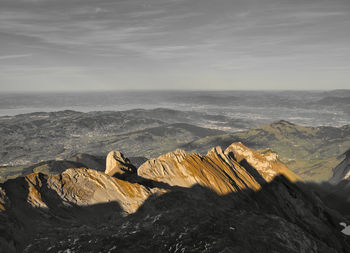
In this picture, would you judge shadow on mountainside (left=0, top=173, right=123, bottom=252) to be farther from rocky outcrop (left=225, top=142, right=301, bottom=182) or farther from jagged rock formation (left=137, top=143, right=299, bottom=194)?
rocky outcrop (left=225, top=142, right=301, bottom=182)

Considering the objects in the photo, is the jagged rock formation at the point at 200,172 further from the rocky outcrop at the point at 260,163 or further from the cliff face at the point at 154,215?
the rocky outcrop at the point at 260,163

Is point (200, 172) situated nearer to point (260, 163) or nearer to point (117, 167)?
point (117, 167)

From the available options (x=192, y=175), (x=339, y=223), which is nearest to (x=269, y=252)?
(x=192, y=175)

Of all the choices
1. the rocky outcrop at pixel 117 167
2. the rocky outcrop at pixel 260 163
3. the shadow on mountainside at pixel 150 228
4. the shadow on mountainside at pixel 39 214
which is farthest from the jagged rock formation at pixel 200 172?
the shadow on mountainside at pixel 39 214

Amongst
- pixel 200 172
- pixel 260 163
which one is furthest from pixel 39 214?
pixel 260 163

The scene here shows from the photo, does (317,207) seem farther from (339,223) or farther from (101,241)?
(101,241)

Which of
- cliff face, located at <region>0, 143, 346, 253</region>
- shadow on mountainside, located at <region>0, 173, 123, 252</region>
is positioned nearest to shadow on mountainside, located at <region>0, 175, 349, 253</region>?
shadow on mountainside, located at <region>0, 173, 123, 252</region>
